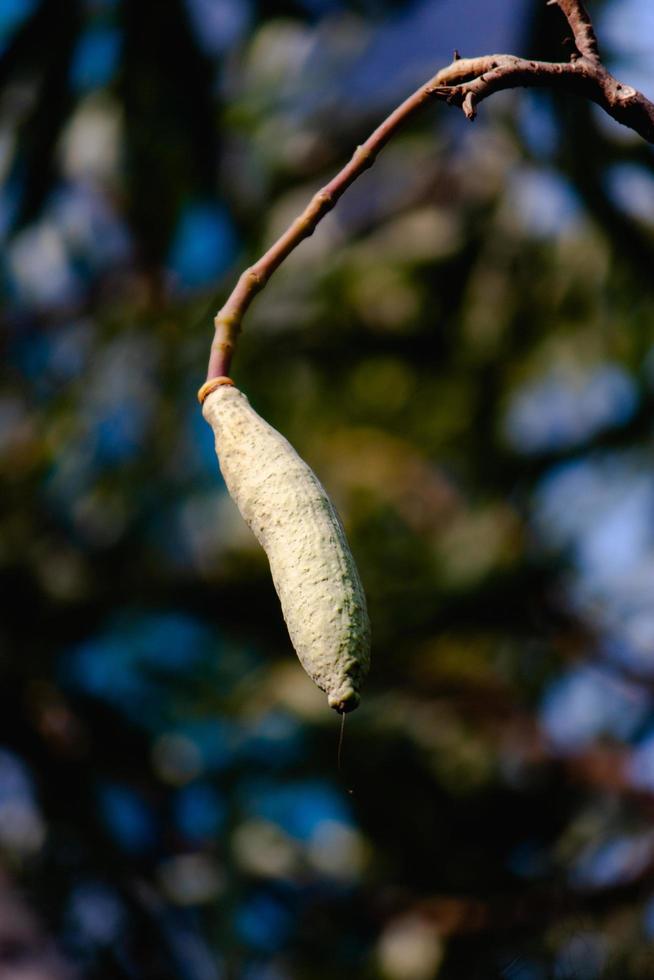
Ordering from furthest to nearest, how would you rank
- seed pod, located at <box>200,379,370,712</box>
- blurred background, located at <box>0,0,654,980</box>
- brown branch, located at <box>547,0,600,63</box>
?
1. blurred background, located at <box>0,0,654,980</box>
2. brown branch, located at <box>547,0,600,63</box>
3. seed pod, located at <box>200,379,370,712</box>

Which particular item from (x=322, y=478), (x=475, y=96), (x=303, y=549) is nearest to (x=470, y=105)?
(x=475, y=96)

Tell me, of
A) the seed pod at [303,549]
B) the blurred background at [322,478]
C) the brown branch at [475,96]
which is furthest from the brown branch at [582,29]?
the blurred background at [322,478]

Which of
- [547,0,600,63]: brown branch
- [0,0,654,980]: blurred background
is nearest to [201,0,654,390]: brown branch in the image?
[547,0,600,63]: brown branch

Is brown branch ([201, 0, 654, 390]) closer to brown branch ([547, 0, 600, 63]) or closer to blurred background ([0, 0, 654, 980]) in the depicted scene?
brown branch ([547, 0, 600, 63])

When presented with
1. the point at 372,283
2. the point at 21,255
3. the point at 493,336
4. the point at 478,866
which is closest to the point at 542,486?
the point at 493,336

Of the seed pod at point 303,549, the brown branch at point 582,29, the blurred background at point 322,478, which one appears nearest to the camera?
the seed pod at point 303,549

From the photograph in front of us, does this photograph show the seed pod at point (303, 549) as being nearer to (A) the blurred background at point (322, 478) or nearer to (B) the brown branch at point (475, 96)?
(B) the brown branch at point (475, 96)

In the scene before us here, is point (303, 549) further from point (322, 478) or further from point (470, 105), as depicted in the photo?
point (322, 478)
